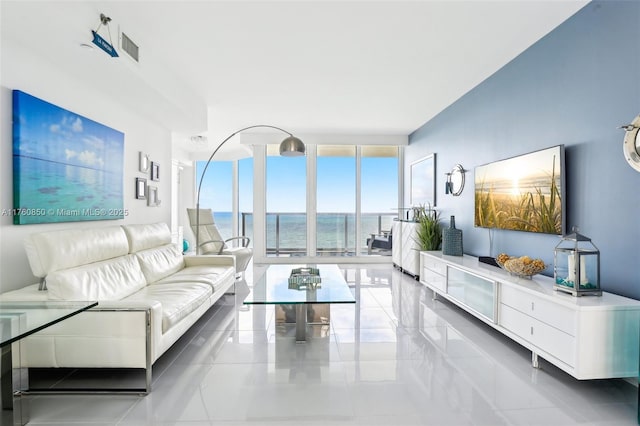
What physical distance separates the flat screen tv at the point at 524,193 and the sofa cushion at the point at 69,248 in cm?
391

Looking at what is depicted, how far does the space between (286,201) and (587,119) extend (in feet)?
18.1

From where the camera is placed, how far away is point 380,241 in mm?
7125

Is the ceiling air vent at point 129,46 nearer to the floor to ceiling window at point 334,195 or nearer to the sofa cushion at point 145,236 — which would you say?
the sofa cushion at point 145,236

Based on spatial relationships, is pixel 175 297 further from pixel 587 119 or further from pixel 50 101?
pixel 587 119

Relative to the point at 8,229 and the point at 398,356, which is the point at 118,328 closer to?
the point at 8,229

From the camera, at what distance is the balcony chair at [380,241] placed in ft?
23.1

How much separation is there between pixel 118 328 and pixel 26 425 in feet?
2.03

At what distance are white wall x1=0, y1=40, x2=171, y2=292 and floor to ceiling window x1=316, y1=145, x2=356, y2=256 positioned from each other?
3.71m

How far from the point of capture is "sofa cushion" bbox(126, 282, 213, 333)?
2502mm

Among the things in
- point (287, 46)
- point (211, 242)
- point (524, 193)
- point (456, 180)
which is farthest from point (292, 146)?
point (524, 193)

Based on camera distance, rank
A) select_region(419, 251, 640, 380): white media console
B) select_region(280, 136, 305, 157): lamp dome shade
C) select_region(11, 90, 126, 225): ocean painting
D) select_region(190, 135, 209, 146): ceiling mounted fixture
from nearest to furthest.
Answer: select_region(419, 251, 640, 380): white media console, select_region(11, 90, 126, 225): ocean painting, select_region(280, 136, 305, 157): lamp dome shade, select_region(190, 135, 209, 146): ceiling mounted fixture

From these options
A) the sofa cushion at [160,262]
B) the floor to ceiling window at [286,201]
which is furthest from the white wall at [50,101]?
the floor to ceiling window at [286,201]

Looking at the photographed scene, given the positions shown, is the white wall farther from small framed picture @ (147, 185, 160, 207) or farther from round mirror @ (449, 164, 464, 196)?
round mirror @ (449, 164, 464, 196)

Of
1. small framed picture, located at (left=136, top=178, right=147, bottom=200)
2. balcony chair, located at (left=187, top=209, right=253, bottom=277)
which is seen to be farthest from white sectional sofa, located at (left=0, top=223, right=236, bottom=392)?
balcony chair, located at (left=187, top=209, right=253, bottom=277)
